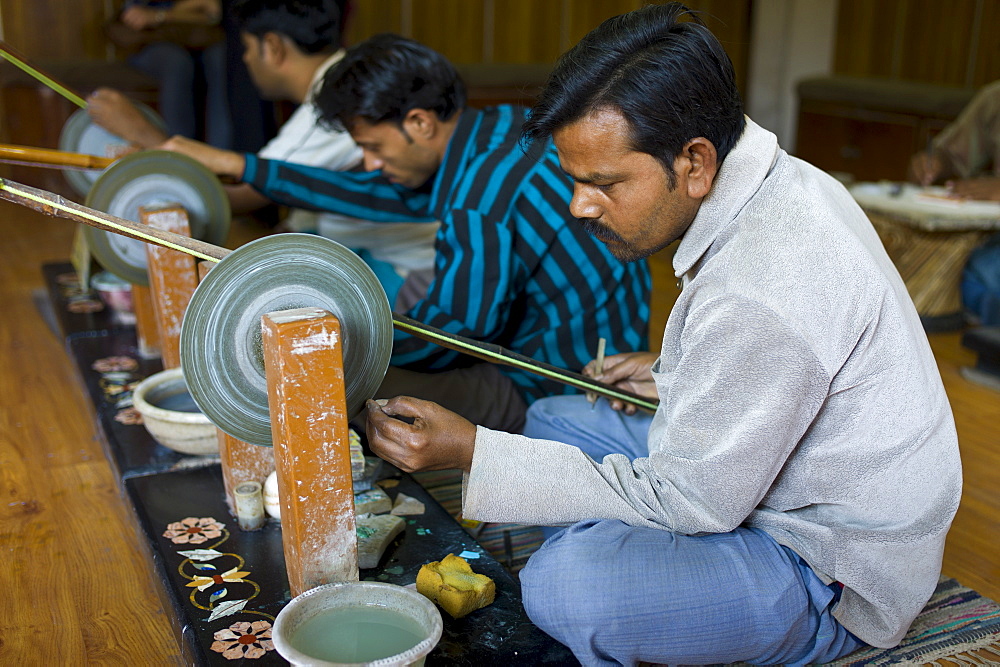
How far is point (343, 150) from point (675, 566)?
2.19 meters

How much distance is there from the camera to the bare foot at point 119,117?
309 centimetres

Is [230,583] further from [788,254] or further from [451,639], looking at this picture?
[788,254]

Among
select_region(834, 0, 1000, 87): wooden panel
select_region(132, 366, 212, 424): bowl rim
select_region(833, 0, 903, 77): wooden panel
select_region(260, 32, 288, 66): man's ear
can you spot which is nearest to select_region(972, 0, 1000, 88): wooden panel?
select_region(834, 0, 1000, 87): wooden panel

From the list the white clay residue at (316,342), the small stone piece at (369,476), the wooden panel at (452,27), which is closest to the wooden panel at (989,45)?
the wooden panel at (452,27)

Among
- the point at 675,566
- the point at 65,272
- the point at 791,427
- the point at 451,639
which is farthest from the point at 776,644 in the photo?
the point at 65,272

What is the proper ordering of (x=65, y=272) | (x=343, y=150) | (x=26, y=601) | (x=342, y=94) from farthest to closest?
1. (x=65, y=272)
2. (x=343, y=150)
3. (x=342, y=94)
4. (x=26, y=601)

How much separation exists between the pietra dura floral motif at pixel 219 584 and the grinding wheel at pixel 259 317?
0.27 metres

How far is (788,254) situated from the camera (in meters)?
1.34

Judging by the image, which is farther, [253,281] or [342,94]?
[342,94]

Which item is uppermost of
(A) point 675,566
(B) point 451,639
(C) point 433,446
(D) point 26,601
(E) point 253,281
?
(E) point 253,281

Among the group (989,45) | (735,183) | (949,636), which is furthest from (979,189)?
(989,45)

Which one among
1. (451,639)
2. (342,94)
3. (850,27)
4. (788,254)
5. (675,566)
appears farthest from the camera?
(850,27)

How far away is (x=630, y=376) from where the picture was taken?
2.06 m

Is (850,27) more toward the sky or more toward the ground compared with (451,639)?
more toward the sky
